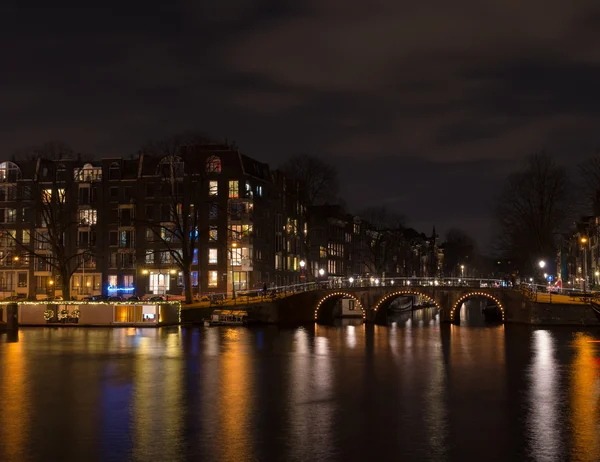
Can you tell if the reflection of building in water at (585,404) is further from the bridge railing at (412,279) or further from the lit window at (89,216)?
the lit window at (89,216)

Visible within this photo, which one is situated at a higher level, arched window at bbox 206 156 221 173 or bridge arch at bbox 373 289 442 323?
arched window at bbox 206 156 221 173

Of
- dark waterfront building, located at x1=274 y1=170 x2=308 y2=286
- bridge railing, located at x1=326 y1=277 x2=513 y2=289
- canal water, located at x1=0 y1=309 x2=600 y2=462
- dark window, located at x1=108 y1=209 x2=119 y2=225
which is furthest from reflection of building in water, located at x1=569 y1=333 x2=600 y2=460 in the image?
dark window, located at x1=108 y1=209 x2=119 y2=225

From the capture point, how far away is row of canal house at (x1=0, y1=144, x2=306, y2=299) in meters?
97.0

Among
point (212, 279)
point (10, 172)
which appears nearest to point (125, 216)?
point (212, 279)

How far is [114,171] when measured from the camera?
102m

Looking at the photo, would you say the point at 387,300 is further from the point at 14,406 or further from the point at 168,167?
the point at 14,406

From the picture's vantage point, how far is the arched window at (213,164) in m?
89.8

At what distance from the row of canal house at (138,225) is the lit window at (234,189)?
0.12 metres

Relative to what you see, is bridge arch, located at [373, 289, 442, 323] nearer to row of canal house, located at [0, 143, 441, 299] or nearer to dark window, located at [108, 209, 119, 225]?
row of canal house, located at [0, 143, 441, 299]

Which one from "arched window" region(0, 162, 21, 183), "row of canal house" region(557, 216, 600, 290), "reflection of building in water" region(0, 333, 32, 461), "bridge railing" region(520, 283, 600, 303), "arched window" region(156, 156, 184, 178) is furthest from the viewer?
"row of canal house" region(557, 216, 600, 290)

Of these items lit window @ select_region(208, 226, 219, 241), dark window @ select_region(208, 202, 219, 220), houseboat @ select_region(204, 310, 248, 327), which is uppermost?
dark window @ select_region(208, 202, 219, 220)

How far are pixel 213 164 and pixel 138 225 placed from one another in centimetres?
1230

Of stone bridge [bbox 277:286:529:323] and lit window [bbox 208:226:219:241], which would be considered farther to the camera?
lit window [bbox 208:226:219:241]

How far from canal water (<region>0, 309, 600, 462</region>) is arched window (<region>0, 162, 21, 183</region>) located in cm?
5378
